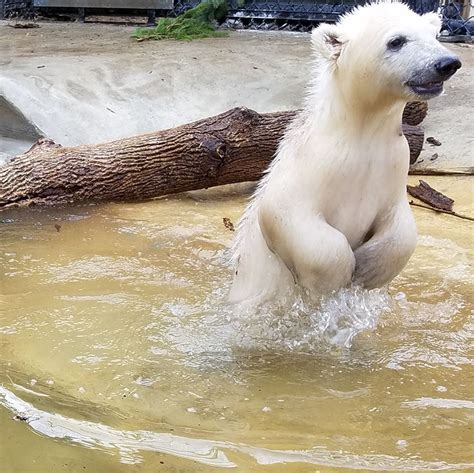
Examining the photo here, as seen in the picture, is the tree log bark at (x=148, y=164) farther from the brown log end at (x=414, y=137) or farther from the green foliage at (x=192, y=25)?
the green foliage at (x=192, y=25)

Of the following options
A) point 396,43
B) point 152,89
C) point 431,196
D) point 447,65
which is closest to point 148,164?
point 431,196

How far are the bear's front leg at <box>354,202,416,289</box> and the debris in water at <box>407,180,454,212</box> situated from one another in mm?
2610

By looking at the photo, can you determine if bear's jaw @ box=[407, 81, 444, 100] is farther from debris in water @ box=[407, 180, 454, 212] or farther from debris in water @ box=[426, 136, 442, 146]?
debris in water @ box=[426, 136, 442, 146]

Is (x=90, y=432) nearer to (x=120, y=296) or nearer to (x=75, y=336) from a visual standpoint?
(x=75, y=336)

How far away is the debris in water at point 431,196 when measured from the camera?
5.95m

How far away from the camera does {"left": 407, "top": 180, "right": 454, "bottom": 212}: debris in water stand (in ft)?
19.5

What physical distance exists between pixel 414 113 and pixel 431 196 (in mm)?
1210

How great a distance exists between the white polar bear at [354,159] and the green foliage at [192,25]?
7438 millimetres

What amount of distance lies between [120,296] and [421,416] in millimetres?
1747

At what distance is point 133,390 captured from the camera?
3039 millimetres

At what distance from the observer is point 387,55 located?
303 cm

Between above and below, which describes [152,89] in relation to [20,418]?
above

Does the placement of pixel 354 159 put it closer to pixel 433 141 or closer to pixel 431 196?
pixel 431 196

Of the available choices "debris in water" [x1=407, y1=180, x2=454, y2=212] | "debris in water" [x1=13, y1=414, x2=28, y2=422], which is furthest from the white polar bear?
"debris in water" [x1=407, y1=180, x2=454, y2=212]
